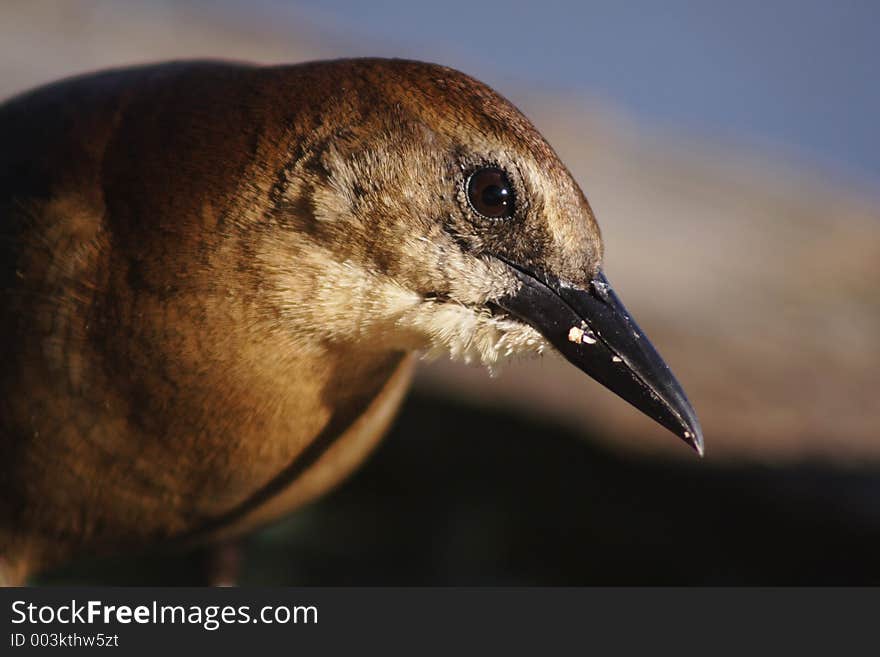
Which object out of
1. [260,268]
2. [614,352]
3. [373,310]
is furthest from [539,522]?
[260,268]

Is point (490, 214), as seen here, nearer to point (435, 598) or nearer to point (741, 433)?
point (435, 598)

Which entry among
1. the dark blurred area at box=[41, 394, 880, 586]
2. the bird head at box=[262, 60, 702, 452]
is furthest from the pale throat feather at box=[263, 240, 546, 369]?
the dark blurred area at box=[41, 394, 880, 586]

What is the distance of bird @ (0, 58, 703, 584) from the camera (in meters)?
2.31

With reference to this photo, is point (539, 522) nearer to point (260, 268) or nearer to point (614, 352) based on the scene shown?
point (614, 352)

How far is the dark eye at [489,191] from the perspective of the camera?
232 cm

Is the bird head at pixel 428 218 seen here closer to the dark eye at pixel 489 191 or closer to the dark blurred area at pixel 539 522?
the dark eye at pixel 489 191

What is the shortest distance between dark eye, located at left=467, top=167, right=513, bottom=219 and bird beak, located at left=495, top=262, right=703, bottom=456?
0.22m

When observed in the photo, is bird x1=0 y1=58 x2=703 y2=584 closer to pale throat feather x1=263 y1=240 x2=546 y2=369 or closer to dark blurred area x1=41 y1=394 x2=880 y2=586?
pale throat feather x1=263 y1=240 x2=546 y2=369


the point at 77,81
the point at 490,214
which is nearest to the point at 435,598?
the point at 490,214

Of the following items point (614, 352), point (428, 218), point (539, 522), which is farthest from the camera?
point (539, 522)

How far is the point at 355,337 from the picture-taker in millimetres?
2398

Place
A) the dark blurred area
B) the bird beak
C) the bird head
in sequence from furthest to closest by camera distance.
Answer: the dark blurred area
the bird beak
the bird head

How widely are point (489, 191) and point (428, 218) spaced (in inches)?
5.4

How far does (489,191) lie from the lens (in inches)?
91.3
